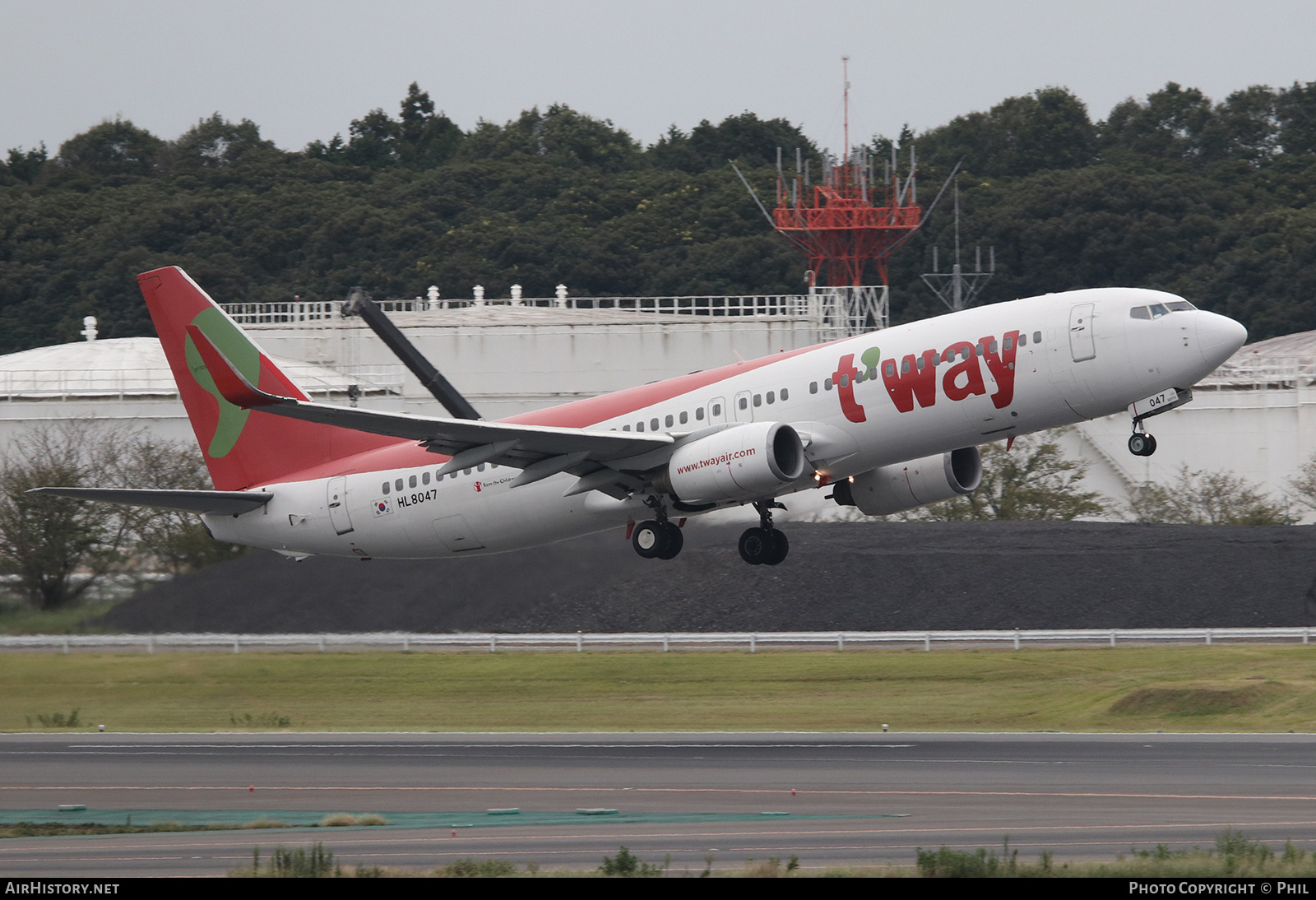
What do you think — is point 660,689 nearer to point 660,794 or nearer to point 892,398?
point 660,794

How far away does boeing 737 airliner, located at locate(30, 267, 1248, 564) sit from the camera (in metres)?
35.3

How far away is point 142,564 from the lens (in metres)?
58.0

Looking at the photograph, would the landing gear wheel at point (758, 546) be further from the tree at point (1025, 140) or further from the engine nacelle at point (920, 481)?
the tree at point (1025, 140)

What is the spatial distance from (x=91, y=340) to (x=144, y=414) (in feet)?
59.7

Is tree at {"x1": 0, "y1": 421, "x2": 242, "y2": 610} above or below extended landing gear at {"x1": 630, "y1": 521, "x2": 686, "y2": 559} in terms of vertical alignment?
below

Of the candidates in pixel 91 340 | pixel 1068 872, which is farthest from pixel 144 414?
pixel 1068 872

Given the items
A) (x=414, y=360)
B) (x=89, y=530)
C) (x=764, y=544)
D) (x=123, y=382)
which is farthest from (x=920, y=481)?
(x=123, y=382)

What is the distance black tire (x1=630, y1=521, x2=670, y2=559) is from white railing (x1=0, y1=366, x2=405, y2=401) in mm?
48215

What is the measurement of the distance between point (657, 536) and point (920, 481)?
6405 mm

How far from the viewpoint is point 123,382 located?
8694cm

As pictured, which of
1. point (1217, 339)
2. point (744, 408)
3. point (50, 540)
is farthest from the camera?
point (50, 540)

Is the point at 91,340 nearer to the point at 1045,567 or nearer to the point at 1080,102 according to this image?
the point at 1045,567

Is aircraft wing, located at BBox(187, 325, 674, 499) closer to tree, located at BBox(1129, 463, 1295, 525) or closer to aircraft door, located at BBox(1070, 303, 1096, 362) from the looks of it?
aircraft door, located at BBox(1070, 303, 1096, 362)

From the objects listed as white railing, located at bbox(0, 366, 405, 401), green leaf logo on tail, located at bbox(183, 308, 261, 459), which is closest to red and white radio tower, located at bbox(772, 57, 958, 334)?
white railing, located at bbox(0, 366, 405, 401)
